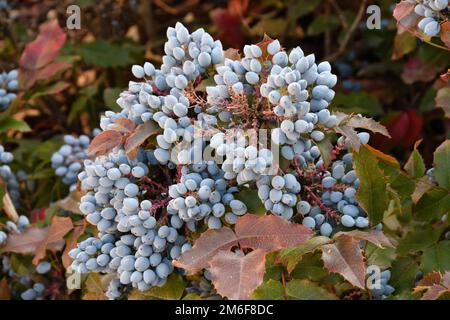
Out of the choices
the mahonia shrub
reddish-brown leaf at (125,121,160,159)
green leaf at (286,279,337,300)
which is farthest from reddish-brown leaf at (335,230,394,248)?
reddish-brown leaf at (125,121,160,159)

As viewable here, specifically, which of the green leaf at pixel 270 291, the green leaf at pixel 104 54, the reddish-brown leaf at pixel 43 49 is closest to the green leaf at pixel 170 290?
the green leaf at pixel 270 291

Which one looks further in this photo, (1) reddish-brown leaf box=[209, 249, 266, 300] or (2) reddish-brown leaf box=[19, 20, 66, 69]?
(2) reddish-brown leaf box=[19, 20, 66, 69]

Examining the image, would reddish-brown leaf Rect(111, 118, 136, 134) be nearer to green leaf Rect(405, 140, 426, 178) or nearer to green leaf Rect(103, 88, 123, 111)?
green leaf Rect(405, 140, 426, 178)

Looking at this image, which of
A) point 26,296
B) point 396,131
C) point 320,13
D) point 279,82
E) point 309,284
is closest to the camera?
point 279,82

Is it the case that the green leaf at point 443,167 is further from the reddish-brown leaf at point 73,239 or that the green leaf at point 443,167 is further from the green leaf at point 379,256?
the reddish-brown leaf at point 73,239
